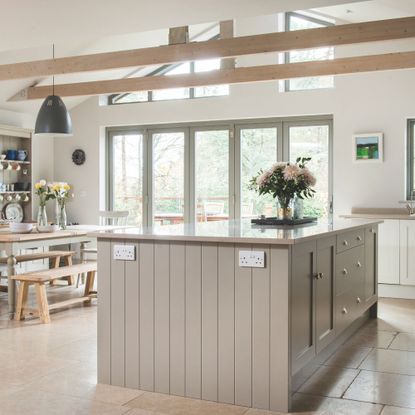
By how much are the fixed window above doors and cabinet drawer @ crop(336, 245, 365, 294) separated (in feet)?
10.4

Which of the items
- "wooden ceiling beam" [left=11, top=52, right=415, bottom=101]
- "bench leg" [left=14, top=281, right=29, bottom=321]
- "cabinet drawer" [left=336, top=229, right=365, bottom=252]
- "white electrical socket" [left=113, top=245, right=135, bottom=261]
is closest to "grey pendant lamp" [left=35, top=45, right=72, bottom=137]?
"bench leg" [left=14, top=281, right=29, bottom=321]

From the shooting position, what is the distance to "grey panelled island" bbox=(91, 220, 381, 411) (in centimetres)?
316

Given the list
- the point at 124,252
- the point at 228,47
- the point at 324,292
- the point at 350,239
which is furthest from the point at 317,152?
the point at 124,252

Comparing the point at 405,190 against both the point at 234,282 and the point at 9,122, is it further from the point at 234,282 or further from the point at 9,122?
the point at 9,122

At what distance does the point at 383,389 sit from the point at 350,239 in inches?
52.8

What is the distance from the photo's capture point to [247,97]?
27.3 ft

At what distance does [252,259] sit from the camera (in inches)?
126

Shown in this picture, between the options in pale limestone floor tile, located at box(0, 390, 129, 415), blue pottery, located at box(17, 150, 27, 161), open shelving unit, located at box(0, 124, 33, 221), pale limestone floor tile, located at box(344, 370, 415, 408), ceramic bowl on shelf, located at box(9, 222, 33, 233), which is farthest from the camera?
blue pottery, located at box(17, 150, 27, 161)

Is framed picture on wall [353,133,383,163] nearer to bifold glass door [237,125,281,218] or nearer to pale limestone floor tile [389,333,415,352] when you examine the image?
bifold glass door [237,125,281,218]

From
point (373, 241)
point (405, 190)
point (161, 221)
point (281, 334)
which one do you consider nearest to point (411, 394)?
point (281, 334)

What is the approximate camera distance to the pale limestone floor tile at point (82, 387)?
3363 millimetres

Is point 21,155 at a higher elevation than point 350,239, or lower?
higher

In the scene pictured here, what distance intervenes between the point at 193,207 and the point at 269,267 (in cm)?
582

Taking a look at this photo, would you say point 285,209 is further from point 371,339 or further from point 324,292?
point 371,339
